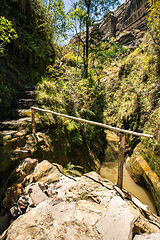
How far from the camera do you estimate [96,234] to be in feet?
4.62

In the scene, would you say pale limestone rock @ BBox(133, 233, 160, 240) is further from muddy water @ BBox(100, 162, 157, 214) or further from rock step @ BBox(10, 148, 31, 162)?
muddy water @ BBox(100, 162, 157, 214)

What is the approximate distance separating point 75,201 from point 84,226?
1.59 ft

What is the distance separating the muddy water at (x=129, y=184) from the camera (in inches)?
167

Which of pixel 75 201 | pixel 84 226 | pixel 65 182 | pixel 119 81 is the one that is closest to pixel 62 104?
pixel 65 182

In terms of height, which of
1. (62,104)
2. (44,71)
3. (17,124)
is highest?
(44,71)

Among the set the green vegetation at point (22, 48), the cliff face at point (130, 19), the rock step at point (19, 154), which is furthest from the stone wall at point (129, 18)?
the rock step at point (19, 154)

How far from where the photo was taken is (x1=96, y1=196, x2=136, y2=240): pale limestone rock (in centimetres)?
139

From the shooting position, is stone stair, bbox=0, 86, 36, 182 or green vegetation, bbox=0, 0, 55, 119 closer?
stone stair, bbox=0, 86, 36, 182

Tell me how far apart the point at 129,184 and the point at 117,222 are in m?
4.28

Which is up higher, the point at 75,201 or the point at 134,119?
the point at 134,119

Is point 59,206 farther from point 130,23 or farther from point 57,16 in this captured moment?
point 130,23

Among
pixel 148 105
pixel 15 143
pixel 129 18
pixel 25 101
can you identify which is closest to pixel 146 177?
pixel 148 105

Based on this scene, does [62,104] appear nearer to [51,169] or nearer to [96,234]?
Result: [51,169]

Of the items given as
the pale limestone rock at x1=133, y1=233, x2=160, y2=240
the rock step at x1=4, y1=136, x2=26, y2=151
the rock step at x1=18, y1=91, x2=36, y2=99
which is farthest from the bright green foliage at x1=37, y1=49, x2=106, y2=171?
the pale limestone rock at x1=133, y1=233, x2=160, y2=240
